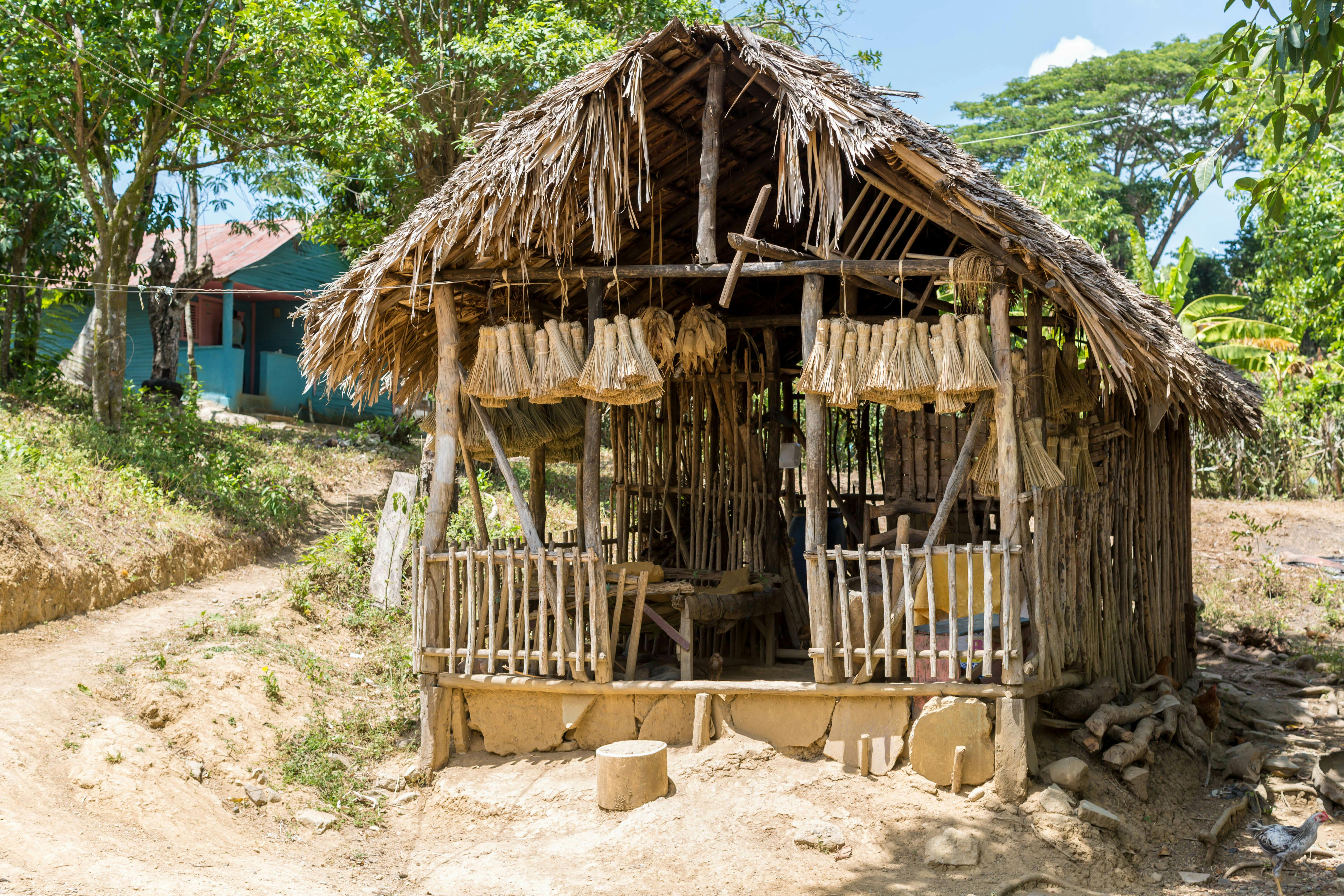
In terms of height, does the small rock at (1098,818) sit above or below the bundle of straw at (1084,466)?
below

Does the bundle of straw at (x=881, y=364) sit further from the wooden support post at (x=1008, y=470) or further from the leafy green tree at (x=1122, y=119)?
the leafy green tree at (x=1122, y=119)

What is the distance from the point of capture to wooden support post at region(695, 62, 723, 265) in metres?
6.11

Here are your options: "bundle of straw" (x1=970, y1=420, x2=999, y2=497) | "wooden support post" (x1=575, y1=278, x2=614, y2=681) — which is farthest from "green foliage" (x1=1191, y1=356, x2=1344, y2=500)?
"wooden support post" (x1=575, y1=278, x2=614, y2=681)

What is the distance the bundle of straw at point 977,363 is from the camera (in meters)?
5.65

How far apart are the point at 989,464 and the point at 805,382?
1121 millimetres

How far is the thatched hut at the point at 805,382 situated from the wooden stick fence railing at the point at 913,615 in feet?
0.07

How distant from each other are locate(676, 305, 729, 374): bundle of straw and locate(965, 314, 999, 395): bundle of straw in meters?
1.68

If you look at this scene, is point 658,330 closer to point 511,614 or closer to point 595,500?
point 595,500

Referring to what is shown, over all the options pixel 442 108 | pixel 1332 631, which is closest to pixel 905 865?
pixel 1332 631

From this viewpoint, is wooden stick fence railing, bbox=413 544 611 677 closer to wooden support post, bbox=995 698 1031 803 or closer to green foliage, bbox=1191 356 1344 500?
wooden support post, bbox=995 698 1031 803

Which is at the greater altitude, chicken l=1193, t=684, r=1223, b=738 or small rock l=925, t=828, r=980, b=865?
chicken l=1193, t=684, r=1223, b=738

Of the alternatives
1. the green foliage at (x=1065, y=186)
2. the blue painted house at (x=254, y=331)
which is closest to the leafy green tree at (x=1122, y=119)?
the green foliage at (x=1065, y=186)

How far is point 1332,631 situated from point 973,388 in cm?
687

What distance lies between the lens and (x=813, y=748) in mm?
5941
